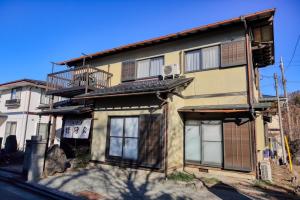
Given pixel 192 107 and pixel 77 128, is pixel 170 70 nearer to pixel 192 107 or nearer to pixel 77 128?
pixel 192 107

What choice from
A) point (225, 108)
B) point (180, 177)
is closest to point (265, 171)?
point (225, 108)

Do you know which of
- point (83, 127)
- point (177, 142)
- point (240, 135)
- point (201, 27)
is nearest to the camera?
point (240, 135)

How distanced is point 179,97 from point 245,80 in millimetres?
2815

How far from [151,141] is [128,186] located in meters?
1.97

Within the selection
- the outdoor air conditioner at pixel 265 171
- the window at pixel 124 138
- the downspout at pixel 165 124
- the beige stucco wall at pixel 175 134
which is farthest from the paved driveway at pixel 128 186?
the outdoor air conditioner at pixel 265 171

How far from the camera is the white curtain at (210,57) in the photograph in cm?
948

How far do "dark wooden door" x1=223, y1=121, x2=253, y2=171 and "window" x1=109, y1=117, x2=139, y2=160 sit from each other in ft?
12.2

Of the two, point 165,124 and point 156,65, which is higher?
point 156,65

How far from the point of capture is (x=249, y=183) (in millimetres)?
7617

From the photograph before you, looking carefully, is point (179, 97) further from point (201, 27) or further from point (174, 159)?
point (201, 27)

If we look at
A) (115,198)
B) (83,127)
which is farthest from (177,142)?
(83,127)

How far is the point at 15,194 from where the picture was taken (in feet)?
20.9

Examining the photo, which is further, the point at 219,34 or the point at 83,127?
the point at 83,127

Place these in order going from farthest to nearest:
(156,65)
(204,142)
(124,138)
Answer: (156,65), (124,138), (204,142)
